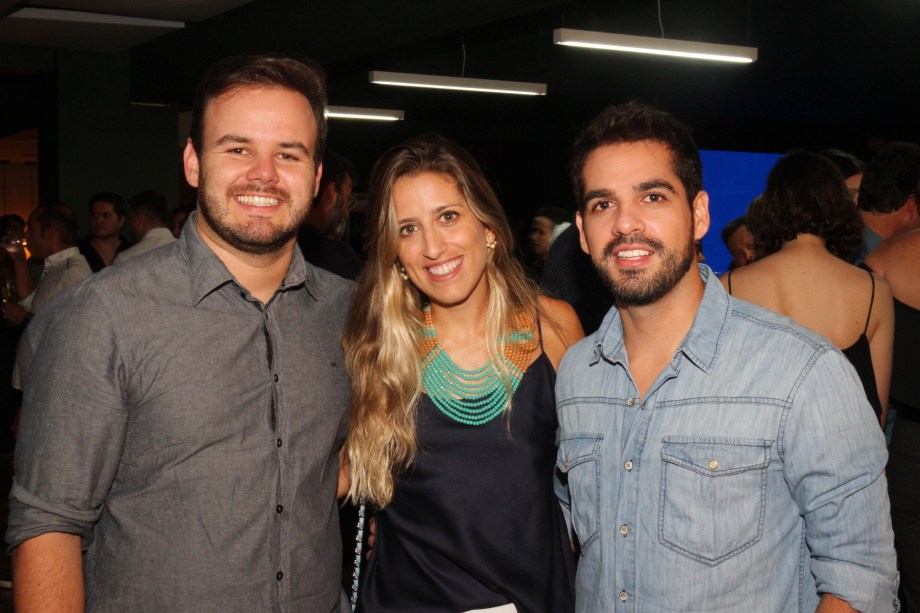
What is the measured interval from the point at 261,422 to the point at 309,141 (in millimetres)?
668

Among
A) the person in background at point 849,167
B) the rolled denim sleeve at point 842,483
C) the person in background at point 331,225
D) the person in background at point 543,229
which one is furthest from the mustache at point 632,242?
the person in background at point 543,229

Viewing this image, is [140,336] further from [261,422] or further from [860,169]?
[860,169]

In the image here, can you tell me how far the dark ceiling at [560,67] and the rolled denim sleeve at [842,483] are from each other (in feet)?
18.8

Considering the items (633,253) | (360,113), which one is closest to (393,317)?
(633,253)

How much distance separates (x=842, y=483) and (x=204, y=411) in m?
1.27

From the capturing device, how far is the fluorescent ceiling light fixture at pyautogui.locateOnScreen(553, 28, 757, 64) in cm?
759

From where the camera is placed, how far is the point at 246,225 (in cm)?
197

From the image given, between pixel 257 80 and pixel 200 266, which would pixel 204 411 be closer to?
pixel 200 266

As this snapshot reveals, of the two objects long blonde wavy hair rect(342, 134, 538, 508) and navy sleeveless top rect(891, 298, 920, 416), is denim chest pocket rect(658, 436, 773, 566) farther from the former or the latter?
navy sleeveless top rect(891, 298, 920, 416)

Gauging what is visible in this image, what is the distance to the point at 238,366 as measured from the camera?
1952 mm

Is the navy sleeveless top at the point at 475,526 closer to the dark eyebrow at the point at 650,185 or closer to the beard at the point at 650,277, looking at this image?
the beard at the point at 650,277

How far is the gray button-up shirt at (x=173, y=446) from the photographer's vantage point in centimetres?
178

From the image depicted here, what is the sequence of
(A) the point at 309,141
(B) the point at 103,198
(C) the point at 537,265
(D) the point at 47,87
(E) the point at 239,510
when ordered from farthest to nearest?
1. (D) the point at 47,87
2. (C) the point at 537,265
3. (B) the point at 103,198
4. (A) the point at 309,141
5. (E) the point at 239,510

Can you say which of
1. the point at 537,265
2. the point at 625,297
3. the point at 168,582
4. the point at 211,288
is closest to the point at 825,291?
the point at 625,297
